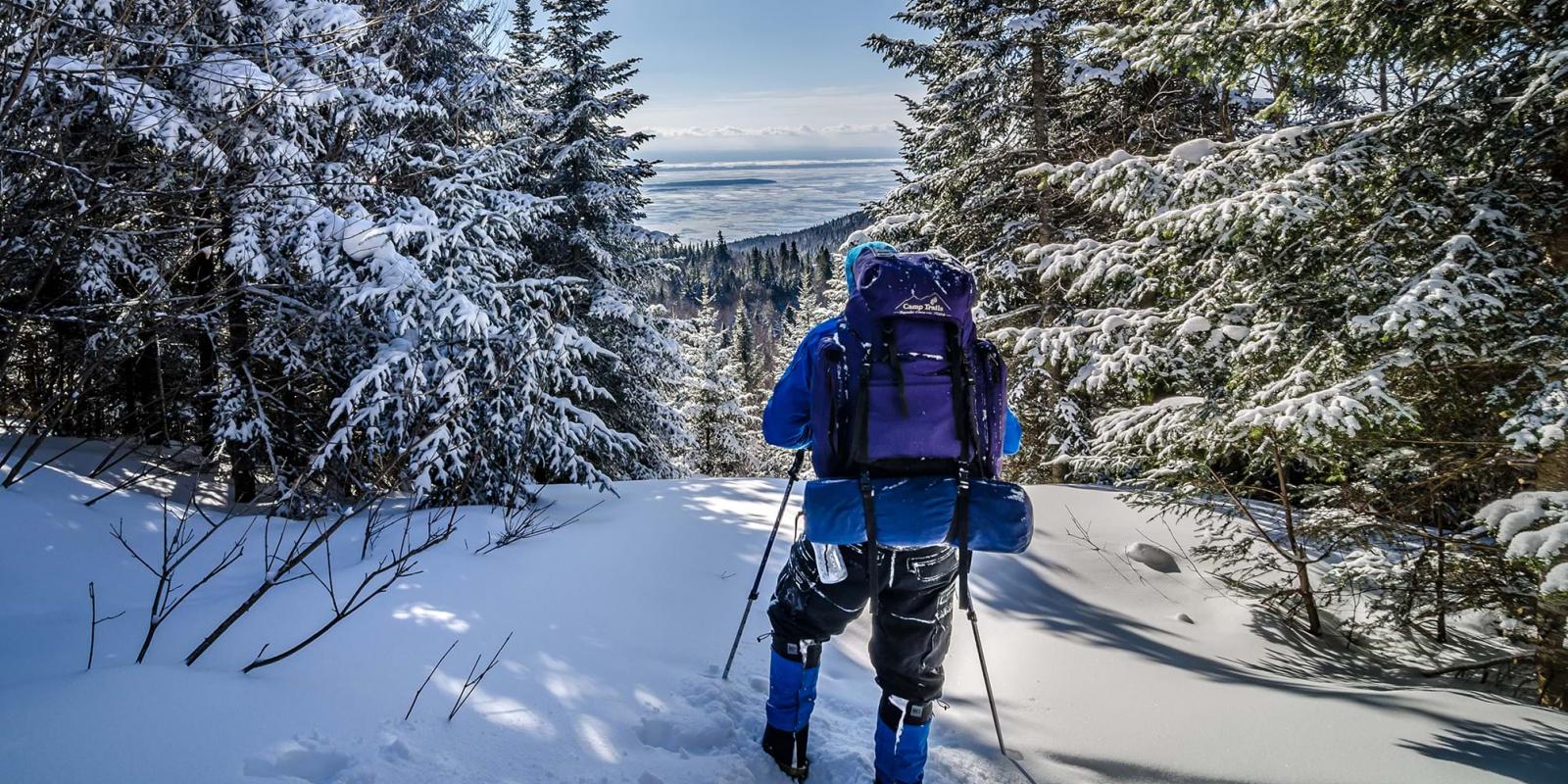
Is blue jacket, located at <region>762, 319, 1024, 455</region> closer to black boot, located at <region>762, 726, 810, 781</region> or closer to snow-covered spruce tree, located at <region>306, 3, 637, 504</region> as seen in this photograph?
black boot, located at <region>762, 726, 810, 781</region>

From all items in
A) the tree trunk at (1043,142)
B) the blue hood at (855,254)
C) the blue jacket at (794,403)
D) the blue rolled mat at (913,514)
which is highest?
the tree trunk at (1043,142)

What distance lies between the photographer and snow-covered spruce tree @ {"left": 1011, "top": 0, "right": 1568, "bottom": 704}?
11.4 feet

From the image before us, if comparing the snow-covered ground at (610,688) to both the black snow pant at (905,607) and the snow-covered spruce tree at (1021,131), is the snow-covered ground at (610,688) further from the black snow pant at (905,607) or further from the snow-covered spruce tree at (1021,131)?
the snow-covered spruce tree at (1021,131)

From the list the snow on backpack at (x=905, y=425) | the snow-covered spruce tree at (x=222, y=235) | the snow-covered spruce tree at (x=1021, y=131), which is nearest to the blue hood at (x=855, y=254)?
the snow on backpack at (x=905, y=425)

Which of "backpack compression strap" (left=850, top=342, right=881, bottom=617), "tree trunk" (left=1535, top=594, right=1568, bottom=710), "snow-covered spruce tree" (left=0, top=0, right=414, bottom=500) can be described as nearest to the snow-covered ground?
"tree trunk" (left=1535, top=594, right=1568, bottom=710)

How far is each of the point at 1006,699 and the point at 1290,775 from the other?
118cm

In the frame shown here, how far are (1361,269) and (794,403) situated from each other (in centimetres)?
384

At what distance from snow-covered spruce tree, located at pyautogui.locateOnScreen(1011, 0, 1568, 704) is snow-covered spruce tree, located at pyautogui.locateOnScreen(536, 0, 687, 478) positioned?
8.74 meters

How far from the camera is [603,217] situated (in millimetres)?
13148

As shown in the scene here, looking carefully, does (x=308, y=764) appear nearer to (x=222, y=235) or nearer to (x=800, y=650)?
(x=800, y=650)

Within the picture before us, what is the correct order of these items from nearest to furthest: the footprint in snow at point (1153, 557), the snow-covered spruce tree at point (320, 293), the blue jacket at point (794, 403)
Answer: the blue jacket at point (794, 403) < the footprint in snow at point (1153, 557) < the snow-covered spruce tree at point (320, 293)

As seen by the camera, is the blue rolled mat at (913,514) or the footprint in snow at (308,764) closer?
the footprint in snow at (308,764)

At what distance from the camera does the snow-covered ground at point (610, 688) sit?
2.15 meters

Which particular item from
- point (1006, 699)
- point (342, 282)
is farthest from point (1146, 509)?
point (342, 282)
